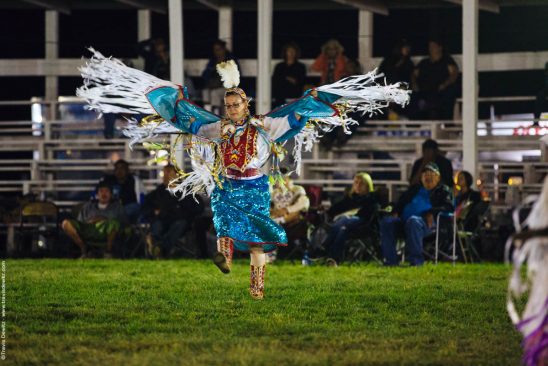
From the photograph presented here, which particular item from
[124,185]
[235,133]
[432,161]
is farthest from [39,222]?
[235,133]

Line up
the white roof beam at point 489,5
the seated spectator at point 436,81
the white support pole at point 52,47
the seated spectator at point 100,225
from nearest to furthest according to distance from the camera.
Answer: the seated spectator at point 100,225, the seated spectator at point 436,81, the white roof beam at point 489,5, the white support pole at point 52,47

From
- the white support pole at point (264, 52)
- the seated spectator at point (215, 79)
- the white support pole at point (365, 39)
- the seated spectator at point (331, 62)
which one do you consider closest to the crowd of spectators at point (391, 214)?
the white support pole at point (264, 52)

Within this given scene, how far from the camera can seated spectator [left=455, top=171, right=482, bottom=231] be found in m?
15.1

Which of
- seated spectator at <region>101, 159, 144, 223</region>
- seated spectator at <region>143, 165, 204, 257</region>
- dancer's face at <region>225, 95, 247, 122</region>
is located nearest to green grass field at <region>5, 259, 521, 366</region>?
dancer's face at <region>225, 95, 247, 122</region>

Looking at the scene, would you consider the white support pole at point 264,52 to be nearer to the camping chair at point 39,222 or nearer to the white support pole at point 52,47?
the camping chair at point 39,222

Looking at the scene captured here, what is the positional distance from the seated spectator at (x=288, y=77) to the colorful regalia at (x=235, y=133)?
7.56 m

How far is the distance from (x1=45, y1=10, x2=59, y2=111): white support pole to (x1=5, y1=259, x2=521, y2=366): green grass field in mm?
8166

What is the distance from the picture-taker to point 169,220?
641 inches

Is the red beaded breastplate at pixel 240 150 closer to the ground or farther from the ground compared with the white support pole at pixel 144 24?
closer to the ground

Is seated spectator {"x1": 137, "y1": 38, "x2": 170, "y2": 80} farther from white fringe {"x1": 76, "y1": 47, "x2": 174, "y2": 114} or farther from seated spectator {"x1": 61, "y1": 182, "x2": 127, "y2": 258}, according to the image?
white fringe {"x1": 76, "y1": 47, "x2": 174, "y2": 114}

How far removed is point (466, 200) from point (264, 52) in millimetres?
3803

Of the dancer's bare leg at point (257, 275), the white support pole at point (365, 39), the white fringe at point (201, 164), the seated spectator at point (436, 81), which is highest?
the white support pole at point (365, 39)

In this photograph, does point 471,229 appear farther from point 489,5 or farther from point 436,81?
point 489,5

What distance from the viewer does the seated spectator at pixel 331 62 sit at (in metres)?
18.5
